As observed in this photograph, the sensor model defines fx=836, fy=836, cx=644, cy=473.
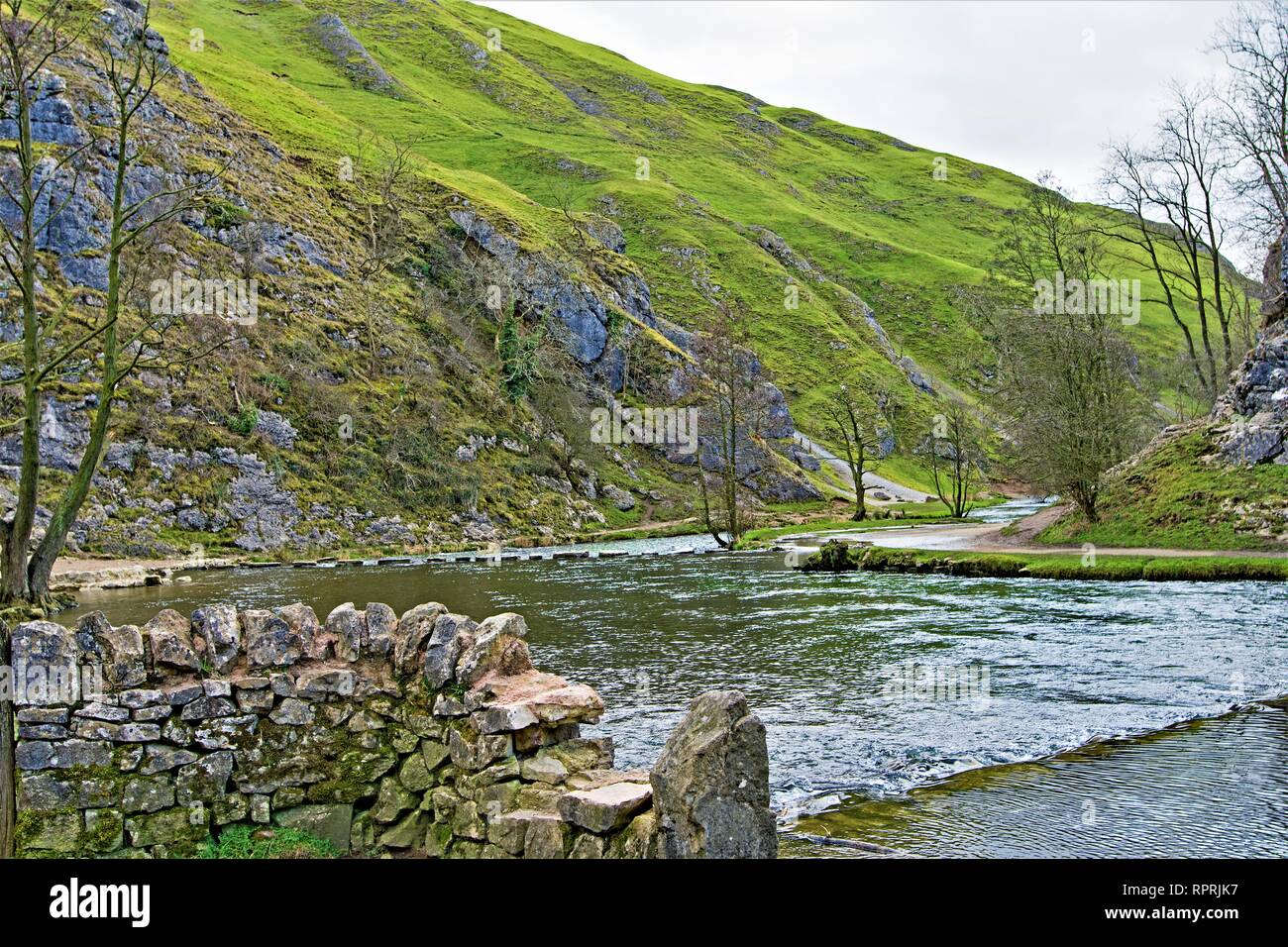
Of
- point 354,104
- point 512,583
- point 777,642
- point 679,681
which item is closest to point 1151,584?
point 777,642

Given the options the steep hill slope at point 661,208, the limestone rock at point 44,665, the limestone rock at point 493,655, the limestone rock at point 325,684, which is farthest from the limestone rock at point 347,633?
the steep hill slope at point 661,208

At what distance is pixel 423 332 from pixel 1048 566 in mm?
59410

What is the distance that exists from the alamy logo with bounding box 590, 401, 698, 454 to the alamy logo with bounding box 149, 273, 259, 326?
33468 mm

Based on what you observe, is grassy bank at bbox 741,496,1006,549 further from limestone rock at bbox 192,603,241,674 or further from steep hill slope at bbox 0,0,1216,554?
limestone rock at bbox 192,603,241,674

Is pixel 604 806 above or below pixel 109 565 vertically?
above

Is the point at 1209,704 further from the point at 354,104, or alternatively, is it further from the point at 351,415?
the point at 354,104

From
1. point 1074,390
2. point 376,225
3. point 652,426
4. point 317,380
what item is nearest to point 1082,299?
point 1074,390

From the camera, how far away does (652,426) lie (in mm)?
90062

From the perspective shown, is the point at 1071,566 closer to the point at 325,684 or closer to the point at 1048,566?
the point at 1048,566

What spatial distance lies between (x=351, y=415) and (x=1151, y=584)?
1993 inches

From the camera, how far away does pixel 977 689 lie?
15.4 m

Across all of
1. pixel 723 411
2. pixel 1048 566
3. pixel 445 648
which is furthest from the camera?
pixel 723 411

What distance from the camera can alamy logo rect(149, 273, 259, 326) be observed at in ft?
183
